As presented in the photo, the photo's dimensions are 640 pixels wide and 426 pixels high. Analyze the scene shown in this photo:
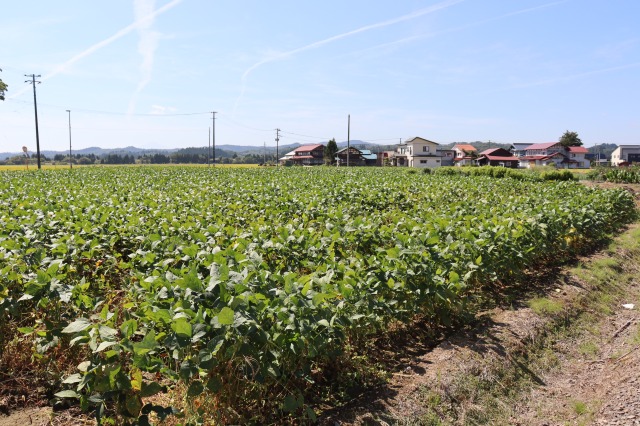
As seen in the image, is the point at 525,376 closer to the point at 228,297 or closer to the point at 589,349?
the point at 589,349

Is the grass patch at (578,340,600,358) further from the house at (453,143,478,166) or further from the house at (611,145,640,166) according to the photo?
the house at (611,145,640,166)

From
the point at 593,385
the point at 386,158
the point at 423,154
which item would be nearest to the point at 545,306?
the point at 593,385

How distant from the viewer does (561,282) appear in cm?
815

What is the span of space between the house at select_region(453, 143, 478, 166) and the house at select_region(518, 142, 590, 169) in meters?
10.4

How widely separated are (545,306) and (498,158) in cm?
8132

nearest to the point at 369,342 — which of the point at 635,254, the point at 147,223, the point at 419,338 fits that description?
the point at 419,338

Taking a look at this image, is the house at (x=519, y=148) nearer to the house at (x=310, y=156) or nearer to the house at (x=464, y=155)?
the house at (x=464, y=155)

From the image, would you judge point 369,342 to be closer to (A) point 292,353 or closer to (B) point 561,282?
(A) point 292,353

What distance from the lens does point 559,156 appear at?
277 feet

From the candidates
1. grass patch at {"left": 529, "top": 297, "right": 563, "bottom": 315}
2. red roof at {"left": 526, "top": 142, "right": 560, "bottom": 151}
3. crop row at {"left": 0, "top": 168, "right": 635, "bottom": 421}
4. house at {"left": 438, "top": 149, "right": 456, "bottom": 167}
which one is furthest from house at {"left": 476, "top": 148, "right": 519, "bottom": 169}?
grass patch at {"left": 529, "top": 297, "right": 563, "bottom": 315}

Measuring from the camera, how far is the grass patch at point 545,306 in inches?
263

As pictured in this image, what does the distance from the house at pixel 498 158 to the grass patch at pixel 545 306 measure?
79575 mm

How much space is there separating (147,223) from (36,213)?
2.42 m

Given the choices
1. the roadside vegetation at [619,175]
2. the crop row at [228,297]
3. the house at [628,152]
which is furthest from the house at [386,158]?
the crop row at [228,297]
